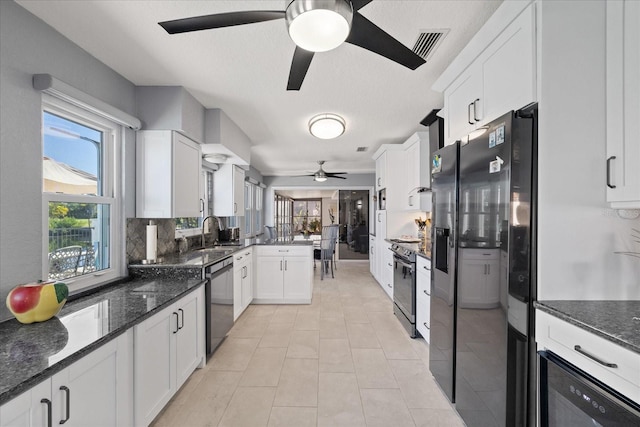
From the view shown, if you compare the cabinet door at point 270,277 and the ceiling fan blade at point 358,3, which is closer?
the ceiling fan blade at point 358,3

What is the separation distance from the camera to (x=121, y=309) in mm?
1675

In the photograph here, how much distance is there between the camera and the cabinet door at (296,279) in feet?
13.9

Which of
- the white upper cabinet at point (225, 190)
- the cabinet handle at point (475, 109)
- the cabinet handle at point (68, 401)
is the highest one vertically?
the cabinet handle at point (475, 109)

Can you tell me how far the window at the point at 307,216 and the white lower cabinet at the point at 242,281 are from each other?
5.83 metres

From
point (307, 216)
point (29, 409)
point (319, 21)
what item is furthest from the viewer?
point (307, 216)

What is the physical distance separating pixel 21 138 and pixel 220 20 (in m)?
1.32

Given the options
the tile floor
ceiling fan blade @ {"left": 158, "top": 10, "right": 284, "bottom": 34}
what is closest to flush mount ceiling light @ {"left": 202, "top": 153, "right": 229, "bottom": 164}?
the tile floor

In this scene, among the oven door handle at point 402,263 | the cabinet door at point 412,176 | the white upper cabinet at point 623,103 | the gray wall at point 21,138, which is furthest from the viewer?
the cabinet door at point 412,176

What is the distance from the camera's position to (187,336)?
7.18 feet

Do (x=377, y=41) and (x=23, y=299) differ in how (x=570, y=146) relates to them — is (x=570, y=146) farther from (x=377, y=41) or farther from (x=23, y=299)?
(x=23, y=299)

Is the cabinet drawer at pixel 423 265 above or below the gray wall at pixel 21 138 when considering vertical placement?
below

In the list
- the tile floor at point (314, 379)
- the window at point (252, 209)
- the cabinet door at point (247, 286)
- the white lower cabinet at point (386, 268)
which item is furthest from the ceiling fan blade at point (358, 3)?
the window at point (252, 209)

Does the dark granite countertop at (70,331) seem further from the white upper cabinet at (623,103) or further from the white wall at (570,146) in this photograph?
the white upper cabinet at (623,103)

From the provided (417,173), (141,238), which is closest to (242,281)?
(141,238)
